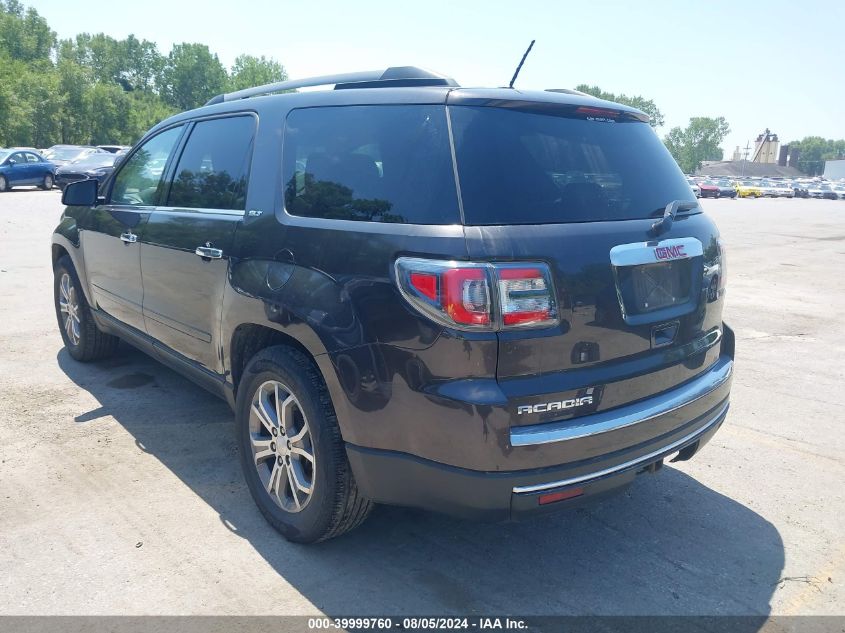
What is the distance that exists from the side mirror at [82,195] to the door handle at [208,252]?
1.79 metres

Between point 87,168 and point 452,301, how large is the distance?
25.4m

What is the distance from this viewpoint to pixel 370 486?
277 cm

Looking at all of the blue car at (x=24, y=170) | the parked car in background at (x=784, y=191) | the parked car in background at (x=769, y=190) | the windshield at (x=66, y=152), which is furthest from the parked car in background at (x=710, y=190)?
the blue car at (x=24, y=170)

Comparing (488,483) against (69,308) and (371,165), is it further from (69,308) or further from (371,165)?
(69,308)

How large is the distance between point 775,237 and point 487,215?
1890 cm

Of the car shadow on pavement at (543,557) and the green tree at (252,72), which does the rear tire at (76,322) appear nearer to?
the car shadow on pavement at (543,557)

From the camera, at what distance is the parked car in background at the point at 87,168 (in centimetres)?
2377

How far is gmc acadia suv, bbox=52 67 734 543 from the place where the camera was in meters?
2.49

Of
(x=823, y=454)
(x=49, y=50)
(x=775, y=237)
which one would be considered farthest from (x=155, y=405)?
(x=49, y=50)

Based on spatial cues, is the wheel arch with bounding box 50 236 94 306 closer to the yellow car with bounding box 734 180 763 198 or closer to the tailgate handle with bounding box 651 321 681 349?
the tailgate handle with bounding box 651 321 681 349

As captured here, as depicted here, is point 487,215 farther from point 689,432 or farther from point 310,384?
point 689,432

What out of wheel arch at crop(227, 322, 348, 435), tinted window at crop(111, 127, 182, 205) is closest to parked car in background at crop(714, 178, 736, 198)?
tinted window at crop(111, 127, 182, 205)

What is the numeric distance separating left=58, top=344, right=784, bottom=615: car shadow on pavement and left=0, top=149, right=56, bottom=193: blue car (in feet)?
86.1

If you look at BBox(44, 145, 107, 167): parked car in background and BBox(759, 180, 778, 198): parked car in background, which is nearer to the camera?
BBox(44, 145, 107, 167): parked car in background
